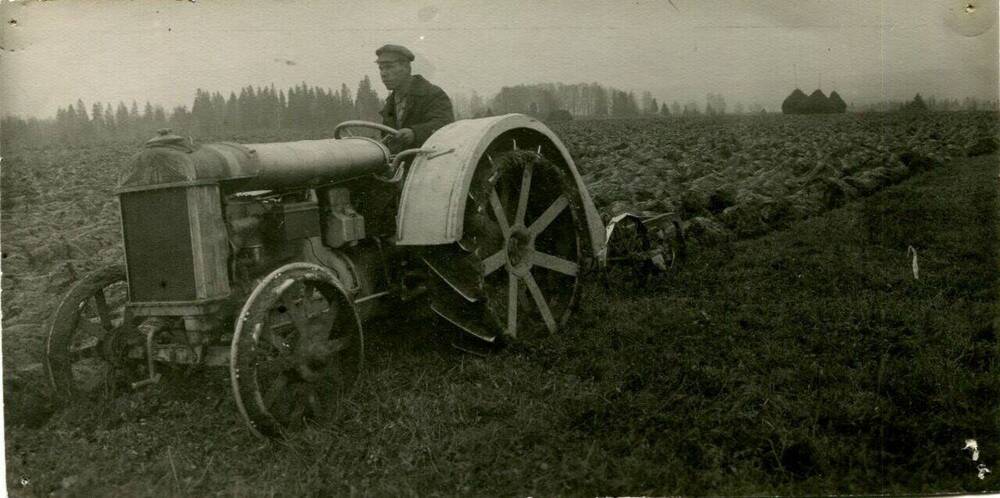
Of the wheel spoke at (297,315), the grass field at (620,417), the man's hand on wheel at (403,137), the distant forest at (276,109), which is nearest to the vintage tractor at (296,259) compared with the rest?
the wheel spoke at (297,315)

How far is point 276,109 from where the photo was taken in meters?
5.43

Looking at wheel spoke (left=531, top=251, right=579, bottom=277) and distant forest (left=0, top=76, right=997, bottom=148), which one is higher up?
distant forest (left=0, top=76, right=997, bottom=148)

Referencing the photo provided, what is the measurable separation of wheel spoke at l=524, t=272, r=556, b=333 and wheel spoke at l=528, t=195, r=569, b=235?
1.10 ft

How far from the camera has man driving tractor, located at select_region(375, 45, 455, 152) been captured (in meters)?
5.14

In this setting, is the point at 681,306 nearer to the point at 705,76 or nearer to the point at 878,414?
the point at 705,76

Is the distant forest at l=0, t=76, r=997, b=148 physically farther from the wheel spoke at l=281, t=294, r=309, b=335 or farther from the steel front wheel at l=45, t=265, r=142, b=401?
the wheel spoke at l=281, t=294, r=309, b=335

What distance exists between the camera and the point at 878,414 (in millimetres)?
3570

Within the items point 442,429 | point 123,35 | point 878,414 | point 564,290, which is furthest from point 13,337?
point 878,414

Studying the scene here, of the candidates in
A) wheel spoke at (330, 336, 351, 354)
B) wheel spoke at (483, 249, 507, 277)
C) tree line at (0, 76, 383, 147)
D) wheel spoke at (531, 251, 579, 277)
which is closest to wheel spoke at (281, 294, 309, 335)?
wheel spoke at (330, 336, 351, 354)

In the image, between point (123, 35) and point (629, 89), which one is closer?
point (123, 35)

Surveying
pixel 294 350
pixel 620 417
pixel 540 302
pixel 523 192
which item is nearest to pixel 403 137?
pixel 523 192

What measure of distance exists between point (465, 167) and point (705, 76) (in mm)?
2506

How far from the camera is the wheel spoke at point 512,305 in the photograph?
187 inches

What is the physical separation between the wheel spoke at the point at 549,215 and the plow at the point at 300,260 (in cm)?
1
